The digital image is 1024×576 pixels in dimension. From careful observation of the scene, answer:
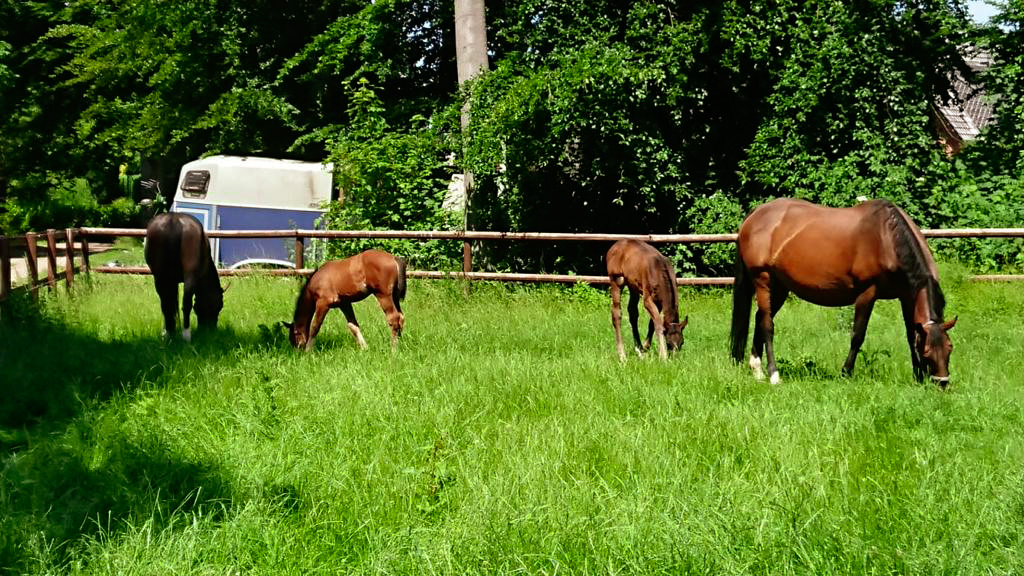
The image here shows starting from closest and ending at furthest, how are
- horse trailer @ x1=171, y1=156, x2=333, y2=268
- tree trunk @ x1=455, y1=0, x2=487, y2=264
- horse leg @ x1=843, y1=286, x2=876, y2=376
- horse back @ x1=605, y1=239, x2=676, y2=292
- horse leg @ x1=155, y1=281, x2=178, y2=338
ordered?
horse leg @ x1=843, y1=286, x2=876, y2=376 → horse back @ x1=605, y1=239, x2=676, y2=292 → horse leg @ x1=155, y1=281, x2=178, y2=338 → tree trunk @ x1=455, y1=0, x2=487, y2=264 → horse trailer @ x1=171, y1=156, x2=333, y2=268

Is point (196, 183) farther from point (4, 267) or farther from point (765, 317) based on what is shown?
point (765, 317)

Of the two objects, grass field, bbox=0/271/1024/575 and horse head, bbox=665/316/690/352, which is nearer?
grass field, bbox=0/271/1024/575

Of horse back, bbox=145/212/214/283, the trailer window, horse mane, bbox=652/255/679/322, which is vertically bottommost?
horse mane, bbox=652/255/679/322

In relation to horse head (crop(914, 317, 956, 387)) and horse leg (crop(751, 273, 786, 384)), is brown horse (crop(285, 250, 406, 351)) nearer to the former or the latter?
horse leg (crop(751, 273, 786, 384))

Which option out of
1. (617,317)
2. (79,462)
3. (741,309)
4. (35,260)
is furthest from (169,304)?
(741,309)

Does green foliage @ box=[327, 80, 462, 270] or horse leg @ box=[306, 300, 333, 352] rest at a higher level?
green foliage @ box=[327, 80, 462, 270]

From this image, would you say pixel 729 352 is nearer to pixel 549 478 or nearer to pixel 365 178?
pixel 549 478

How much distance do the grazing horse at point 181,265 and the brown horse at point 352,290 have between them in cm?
130

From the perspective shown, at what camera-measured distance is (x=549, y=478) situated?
4449 millimetres

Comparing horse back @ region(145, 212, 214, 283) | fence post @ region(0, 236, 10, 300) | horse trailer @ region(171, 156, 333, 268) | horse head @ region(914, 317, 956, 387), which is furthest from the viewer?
horse trailer @ region(171, 156, 333, 268)

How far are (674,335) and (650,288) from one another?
59 centimetres

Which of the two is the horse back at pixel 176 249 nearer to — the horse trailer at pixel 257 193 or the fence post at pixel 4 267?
the fence post at pixel 4 267

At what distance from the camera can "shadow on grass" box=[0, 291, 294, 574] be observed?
3848 mm

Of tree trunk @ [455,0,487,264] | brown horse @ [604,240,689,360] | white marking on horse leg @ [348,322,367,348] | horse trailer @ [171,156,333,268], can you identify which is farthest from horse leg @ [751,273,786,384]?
horse trailer @ [171,156,333,268]
